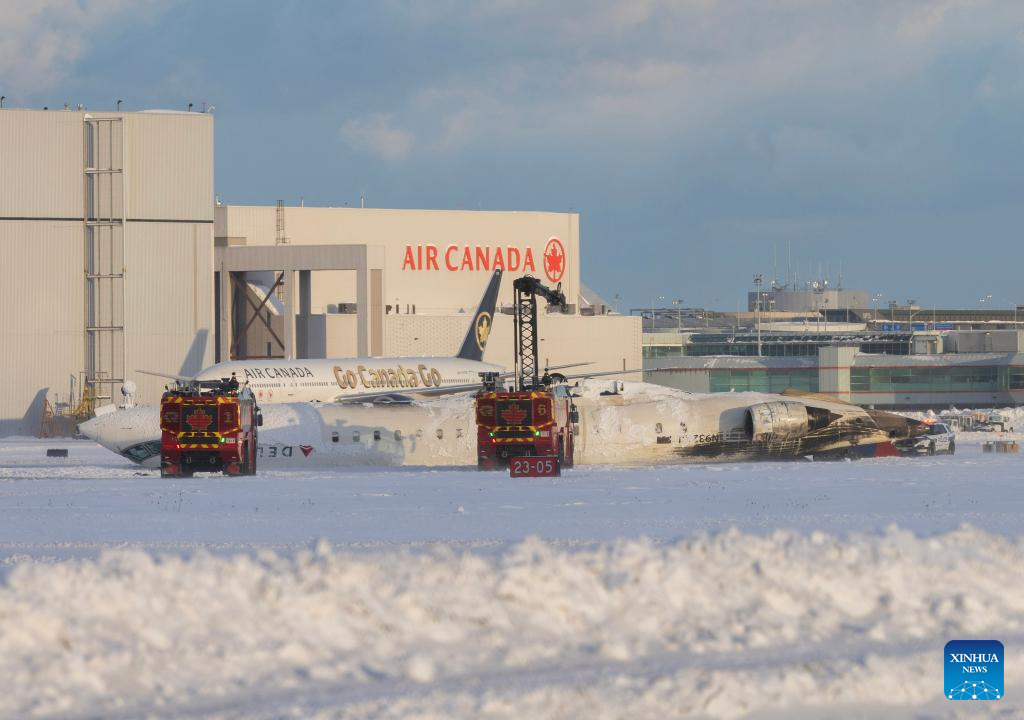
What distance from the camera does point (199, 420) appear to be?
1785 inches

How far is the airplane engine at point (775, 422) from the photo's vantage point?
5172 centimetres

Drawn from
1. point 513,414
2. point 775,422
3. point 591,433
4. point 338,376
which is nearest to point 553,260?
point 338,376

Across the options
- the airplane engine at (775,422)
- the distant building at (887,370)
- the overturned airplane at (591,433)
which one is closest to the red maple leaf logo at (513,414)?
the overturned airplane at (591,433)

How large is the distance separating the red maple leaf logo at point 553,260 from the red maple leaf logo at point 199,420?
89.6 meters

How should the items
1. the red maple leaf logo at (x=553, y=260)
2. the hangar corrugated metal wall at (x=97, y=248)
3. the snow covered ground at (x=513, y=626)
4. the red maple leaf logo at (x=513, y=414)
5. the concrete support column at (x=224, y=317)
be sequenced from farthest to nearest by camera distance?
the red maple leaf logo at (x=553, y=260) < the concrete support column at (x=224, y=317) < the hangar corrugated metal wall at (x=97, y=248) < the red maple leaf logo at (x=513, y=414) < the snow covered ground at (x=513, y=626)

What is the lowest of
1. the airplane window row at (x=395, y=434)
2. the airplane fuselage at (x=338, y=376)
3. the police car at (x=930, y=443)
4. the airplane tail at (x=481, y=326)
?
the police car at (x=930, y=443)

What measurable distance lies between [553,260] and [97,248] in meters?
52.5

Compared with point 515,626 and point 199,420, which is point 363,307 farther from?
point 515,626

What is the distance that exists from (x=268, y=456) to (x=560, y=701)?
37879mm

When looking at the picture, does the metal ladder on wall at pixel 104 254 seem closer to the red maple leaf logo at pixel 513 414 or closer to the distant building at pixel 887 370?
the red maple leaf logo at pixel 513 414

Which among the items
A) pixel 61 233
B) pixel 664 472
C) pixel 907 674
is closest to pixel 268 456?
pixel 664 472

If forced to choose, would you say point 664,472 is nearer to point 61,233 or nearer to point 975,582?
point 975,582

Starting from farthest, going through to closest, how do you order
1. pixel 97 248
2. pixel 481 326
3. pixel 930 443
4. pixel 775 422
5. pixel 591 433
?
pixel 481 326 → pixel 97 248 → pixel 930 443 → pixel 775 422 → pixel 591 433

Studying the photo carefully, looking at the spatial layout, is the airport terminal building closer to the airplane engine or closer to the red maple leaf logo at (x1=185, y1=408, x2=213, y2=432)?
the red maple leaf logo at (x1=185, y1=408, x2=213, y2=432)
